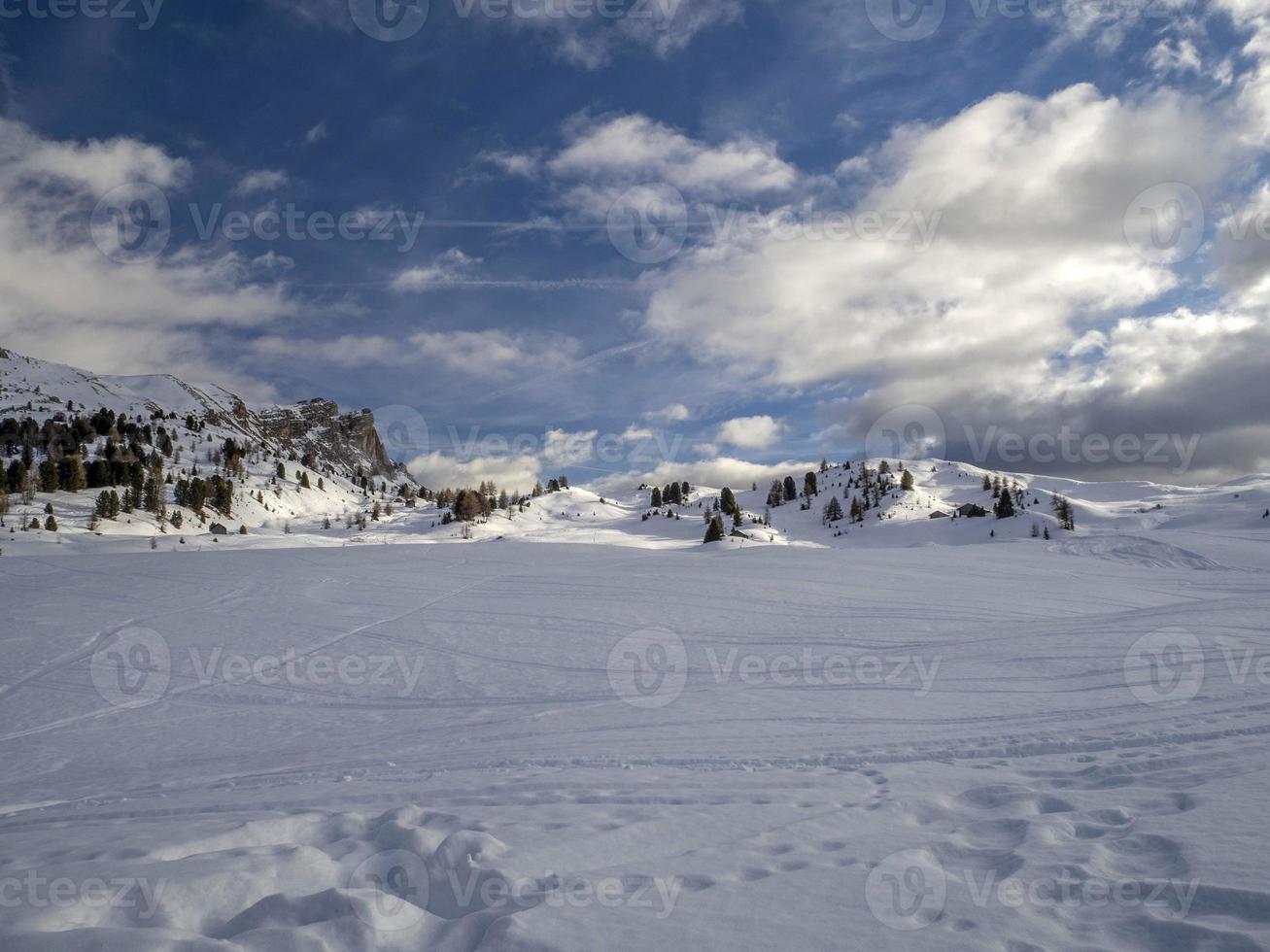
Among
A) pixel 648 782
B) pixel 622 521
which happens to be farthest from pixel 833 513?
pixel 648 782

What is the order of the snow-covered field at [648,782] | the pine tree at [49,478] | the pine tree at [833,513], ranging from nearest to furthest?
the snow-covered field at [648,782]
the pine tree at [49,478]
the pine tree at [833,513]

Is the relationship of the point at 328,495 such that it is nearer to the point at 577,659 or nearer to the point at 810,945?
the point at 577,659

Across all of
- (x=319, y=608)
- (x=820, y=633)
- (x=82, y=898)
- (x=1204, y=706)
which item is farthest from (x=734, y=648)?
(x=319, y=608)

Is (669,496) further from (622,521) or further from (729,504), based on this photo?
(729,504)

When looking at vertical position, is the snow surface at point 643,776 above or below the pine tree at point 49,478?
below

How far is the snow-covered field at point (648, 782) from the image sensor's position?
4699 mm

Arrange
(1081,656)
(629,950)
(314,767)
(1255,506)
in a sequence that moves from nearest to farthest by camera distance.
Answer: (629,950), (314,767), (1081,656), (1255,506)

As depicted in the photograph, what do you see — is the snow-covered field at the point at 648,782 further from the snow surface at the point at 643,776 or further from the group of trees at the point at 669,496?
the group of trees at the point at 669,496

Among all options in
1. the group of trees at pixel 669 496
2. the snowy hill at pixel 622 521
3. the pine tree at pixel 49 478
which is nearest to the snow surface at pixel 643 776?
the snowy hill at pixel 622 521

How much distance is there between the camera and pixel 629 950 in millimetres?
4371

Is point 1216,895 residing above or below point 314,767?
above

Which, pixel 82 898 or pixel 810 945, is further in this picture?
pixel 82 898

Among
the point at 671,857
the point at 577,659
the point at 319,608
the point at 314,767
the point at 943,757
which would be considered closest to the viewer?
the point at 671,857

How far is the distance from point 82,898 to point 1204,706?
51.9 ft
